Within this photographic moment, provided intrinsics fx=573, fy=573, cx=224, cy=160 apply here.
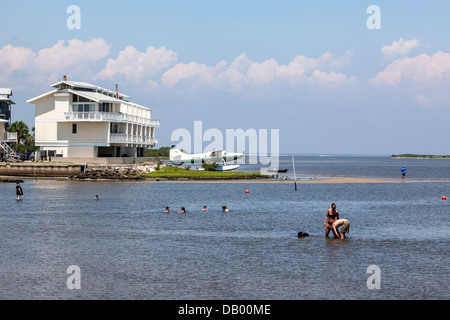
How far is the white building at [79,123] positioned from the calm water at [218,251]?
40.0 meters

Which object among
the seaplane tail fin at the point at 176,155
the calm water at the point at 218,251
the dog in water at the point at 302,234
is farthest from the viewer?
the seaplane tail fin at the point at 176,155

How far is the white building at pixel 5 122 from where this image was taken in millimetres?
94688

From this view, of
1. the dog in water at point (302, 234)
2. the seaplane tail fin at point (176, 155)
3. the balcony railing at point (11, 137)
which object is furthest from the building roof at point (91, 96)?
the dog in water at point (302, 234)

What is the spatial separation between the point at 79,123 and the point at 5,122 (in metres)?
23.1

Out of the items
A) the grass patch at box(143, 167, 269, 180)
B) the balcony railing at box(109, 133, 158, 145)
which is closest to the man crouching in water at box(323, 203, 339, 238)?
the grass patch at box(143, 167, 269, 180)

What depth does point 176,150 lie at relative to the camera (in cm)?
12638

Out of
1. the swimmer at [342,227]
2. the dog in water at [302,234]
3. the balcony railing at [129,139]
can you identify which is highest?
the balcony railing at [129,139]

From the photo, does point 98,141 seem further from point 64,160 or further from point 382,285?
point 382,285

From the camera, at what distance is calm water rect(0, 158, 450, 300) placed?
19594 mm

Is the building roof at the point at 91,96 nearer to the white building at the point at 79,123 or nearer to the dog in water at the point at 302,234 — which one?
the white building at the point at 79,123

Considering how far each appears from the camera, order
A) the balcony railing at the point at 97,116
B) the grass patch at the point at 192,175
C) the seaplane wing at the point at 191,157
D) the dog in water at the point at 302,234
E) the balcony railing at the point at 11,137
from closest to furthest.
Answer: the dog in water at the point at 302,234
the grass patch at the point at 192,175
the balcony railing at the point at 97,116
the balcony railing at the point at 11,137
the seaplane wing at the point at 191,157

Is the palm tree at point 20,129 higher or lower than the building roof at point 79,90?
lower
